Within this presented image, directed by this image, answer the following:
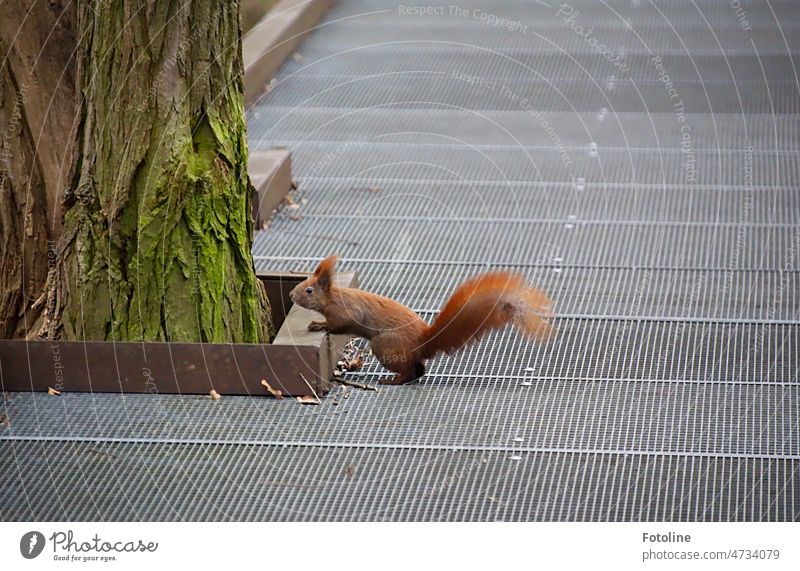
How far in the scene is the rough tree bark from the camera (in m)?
4.57

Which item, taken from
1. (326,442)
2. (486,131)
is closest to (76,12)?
(326,442)

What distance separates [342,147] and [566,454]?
4.13 metres

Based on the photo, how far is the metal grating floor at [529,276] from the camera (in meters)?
4.01

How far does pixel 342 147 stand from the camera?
7980 millimetres

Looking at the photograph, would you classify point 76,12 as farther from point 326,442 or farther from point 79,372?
point 326,442

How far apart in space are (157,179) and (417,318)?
3.76ft
